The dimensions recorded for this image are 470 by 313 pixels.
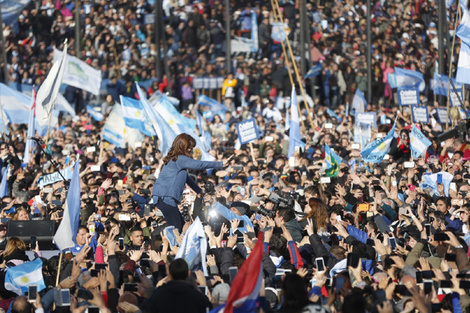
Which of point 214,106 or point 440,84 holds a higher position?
point 440,84

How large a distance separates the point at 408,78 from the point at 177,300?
55.7 ft

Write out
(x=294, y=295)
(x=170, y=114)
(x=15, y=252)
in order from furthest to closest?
(x=170, y=114) < (x=15, y=252) < (x=294, y=295)

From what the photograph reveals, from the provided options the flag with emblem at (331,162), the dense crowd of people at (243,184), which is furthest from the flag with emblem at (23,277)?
the flag with emblem at (331,162)

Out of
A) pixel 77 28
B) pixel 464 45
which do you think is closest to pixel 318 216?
pixel 464 45

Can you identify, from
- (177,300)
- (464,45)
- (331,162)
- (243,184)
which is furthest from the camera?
(464,45)

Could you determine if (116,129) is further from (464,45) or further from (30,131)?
(464,45)

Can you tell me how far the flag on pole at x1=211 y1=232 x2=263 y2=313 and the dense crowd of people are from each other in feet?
0.77

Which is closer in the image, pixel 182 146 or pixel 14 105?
pixel 182 146

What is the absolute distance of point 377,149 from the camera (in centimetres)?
1736

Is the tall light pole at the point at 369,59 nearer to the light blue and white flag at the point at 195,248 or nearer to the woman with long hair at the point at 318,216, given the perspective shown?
the woman with long hair at the point at 318,216

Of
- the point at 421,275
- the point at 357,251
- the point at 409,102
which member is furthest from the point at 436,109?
the point at 421,275

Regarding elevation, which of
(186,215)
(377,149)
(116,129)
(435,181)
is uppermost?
(186,215)

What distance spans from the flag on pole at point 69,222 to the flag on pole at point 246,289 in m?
3.27

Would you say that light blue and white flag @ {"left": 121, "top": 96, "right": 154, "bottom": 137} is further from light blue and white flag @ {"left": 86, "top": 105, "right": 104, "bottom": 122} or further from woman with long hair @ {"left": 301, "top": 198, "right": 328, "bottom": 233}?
woman with long hair @ {"left": 301, "top": 198, "right": 328, "bottom": 233}
